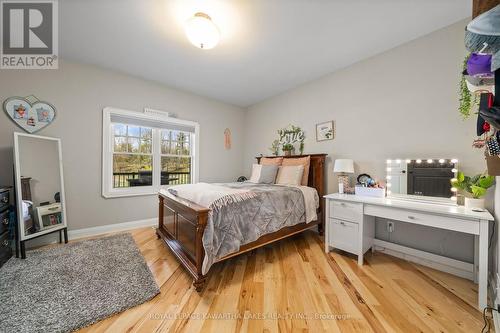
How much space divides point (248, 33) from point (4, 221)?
11.1 ft

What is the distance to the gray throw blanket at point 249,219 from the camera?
1.68 metres

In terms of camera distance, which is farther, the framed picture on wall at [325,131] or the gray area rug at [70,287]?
the framed picture on wall at [325,131]

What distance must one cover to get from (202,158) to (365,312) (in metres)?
3.49

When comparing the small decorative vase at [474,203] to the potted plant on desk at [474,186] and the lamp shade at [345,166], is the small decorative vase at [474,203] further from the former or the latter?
the lamp shade at [345,166]

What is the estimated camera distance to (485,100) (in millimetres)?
1015

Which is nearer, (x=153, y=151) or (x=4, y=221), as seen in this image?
(x=4, y=221)

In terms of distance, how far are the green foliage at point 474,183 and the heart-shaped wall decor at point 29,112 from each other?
4.83 m

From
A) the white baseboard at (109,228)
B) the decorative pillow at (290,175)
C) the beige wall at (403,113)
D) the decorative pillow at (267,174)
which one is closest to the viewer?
the beige wall at (403,113)

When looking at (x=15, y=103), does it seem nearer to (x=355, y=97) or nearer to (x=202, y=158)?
(x=202, y=158)

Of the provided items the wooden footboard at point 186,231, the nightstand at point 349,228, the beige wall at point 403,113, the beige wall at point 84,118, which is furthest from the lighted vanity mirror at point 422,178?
the beige wall at point 84,118

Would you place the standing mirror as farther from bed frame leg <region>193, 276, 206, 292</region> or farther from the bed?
bed frame leg <region>193, 276, 206, 292</region>

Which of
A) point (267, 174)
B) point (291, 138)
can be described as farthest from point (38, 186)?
point (291, 138)

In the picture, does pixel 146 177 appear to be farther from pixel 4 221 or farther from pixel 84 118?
pixel 4 221

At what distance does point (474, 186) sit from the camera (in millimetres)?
1685
